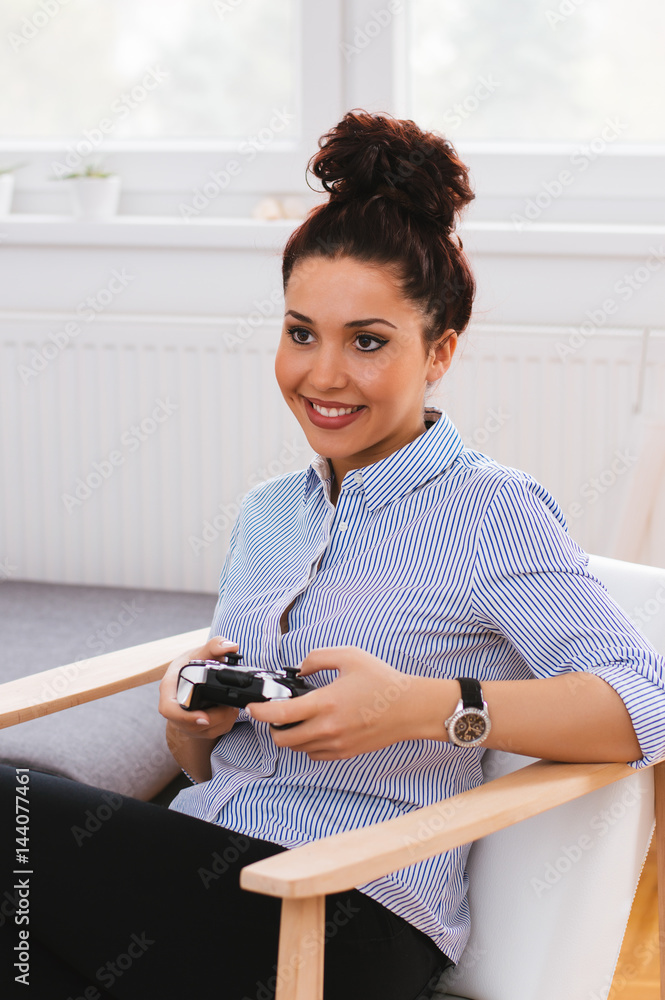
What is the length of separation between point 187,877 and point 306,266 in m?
0.65

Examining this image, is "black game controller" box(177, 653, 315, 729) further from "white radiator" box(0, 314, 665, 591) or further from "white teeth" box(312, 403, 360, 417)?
"white radiator" box(0, 314, 665, 591)

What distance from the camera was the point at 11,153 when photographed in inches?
107

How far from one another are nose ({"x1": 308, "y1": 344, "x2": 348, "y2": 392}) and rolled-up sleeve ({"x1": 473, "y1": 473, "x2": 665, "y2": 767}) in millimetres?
211

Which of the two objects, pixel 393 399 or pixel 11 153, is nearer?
pixel 393 399

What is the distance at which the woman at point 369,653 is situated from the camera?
3.24ft

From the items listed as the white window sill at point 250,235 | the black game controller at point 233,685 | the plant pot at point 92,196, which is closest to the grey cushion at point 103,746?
the black game controller at point 233,685

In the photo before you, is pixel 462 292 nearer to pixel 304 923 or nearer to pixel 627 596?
pixel 627 596

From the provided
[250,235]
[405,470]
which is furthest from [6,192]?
[405,470]

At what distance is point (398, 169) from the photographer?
119cm

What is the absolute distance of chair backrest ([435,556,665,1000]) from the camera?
108 centimetres

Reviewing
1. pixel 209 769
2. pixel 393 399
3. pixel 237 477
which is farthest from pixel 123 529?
pixel 393 399

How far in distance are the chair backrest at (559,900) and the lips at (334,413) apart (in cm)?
46

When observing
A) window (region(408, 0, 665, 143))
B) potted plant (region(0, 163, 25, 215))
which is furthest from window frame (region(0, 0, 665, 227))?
potted plant (region(0, 163, 25, 215))

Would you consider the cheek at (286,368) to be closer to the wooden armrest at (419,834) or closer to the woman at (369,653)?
the woman at (369,653)
